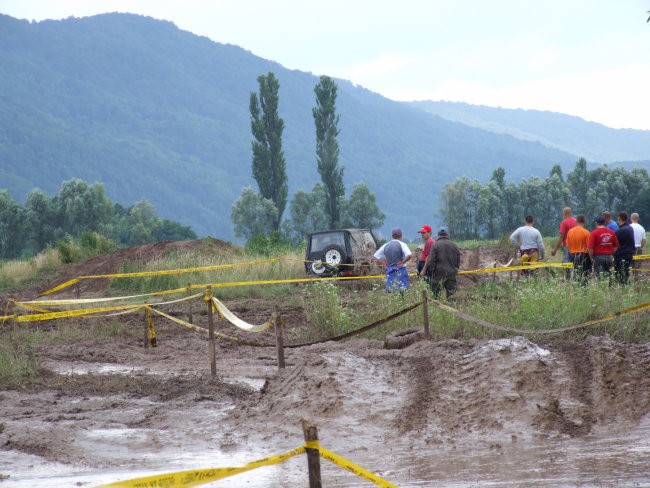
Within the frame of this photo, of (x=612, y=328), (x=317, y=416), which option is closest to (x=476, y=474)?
(x=317, y=416)

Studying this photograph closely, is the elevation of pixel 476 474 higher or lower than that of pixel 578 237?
lower

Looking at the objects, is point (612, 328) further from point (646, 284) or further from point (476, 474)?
point (476, 474)

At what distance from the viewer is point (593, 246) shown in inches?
636

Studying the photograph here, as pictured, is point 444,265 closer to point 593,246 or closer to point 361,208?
point 593,246

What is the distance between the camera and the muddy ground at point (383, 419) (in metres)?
7.65

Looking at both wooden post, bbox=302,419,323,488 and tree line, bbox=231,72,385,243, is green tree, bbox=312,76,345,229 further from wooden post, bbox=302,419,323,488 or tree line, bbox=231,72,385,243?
wooden post, bbox=302,419,323,488

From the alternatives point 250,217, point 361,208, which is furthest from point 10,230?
point 361,208

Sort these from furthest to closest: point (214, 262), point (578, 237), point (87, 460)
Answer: point (214, 262)
point (578, 237)
point (87, 460)

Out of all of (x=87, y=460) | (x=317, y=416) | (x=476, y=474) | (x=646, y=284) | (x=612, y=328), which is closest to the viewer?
(x=476, y=474)

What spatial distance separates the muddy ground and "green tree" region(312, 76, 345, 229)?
196 ft

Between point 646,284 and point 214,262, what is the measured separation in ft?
50.8

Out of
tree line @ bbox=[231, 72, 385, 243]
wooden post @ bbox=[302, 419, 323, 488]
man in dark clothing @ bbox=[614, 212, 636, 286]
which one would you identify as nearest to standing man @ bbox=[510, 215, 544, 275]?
man in dark clothing @ bbox=[614, 212, 636, 286]

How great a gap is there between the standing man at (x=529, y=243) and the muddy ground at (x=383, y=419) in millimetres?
7673

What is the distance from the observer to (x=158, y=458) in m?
8.27
